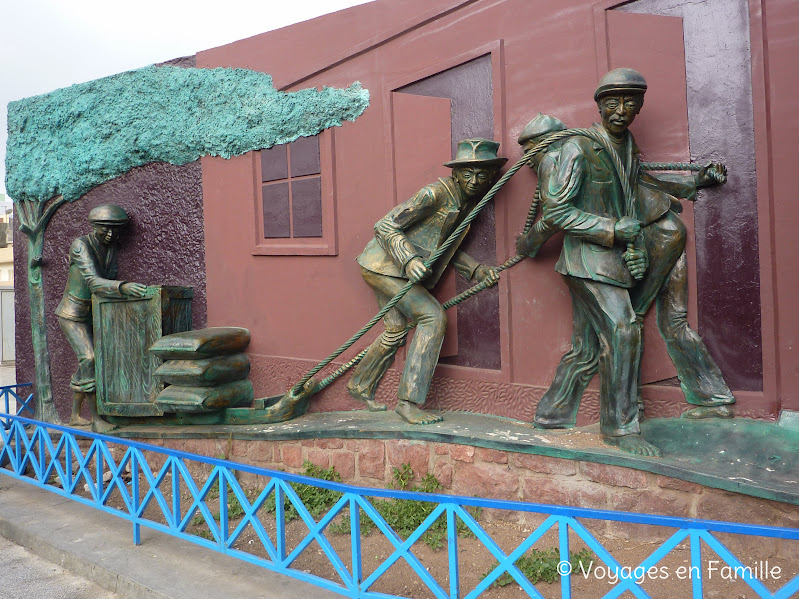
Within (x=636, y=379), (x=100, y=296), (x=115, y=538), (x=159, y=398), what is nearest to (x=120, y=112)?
(x=100, y=296)

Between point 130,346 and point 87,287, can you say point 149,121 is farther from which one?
point 130,346

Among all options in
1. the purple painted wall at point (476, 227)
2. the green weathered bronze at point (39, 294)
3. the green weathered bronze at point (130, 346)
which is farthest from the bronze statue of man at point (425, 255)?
the green weathered bronze at point (39, 294)

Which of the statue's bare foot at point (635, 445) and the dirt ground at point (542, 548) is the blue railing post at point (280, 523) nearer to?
the dirt ground at point (542, 548)

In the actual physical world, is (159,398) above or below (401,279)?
below

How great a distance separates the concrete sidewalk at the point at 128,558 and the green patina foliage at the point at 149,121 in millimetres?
3077

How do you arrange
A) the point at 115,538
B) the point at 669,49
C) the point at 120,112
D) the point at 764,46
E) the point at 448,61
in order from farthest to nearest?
the point at 120,112
the point at 448,61
the point at 115,538
the point at 669,49
the point at 764,46

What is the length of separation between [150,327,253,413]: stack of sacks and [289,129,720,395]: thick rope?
0.57 metres

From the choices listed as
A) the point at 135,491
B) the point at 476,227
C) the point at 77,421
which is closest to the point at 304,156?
the point at 476,227

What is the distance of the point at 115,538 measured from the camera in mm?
4430

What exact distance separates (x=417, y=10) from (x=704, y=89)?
6.86 feet

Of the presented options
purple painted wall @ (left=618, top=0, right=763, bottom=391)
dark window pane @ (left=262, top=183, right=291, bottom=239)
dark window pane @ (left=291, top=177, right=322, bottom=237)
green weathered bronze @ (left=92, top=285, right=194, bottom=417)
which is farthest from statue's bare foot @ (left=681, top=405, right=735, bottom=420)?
green weathered bronze @ (left=92, top=285, right=194, bottom=417)

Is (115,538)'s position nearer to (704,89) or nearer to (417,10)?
(417,10)

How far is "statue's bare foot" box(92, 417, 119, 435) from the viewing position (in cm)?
591

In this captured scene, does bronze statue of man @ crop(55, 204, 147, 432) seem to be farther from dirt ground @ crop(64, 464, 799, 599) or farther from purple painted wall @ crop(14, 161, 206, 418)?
dirt ground @ crop(64, 464, 799, 599)
